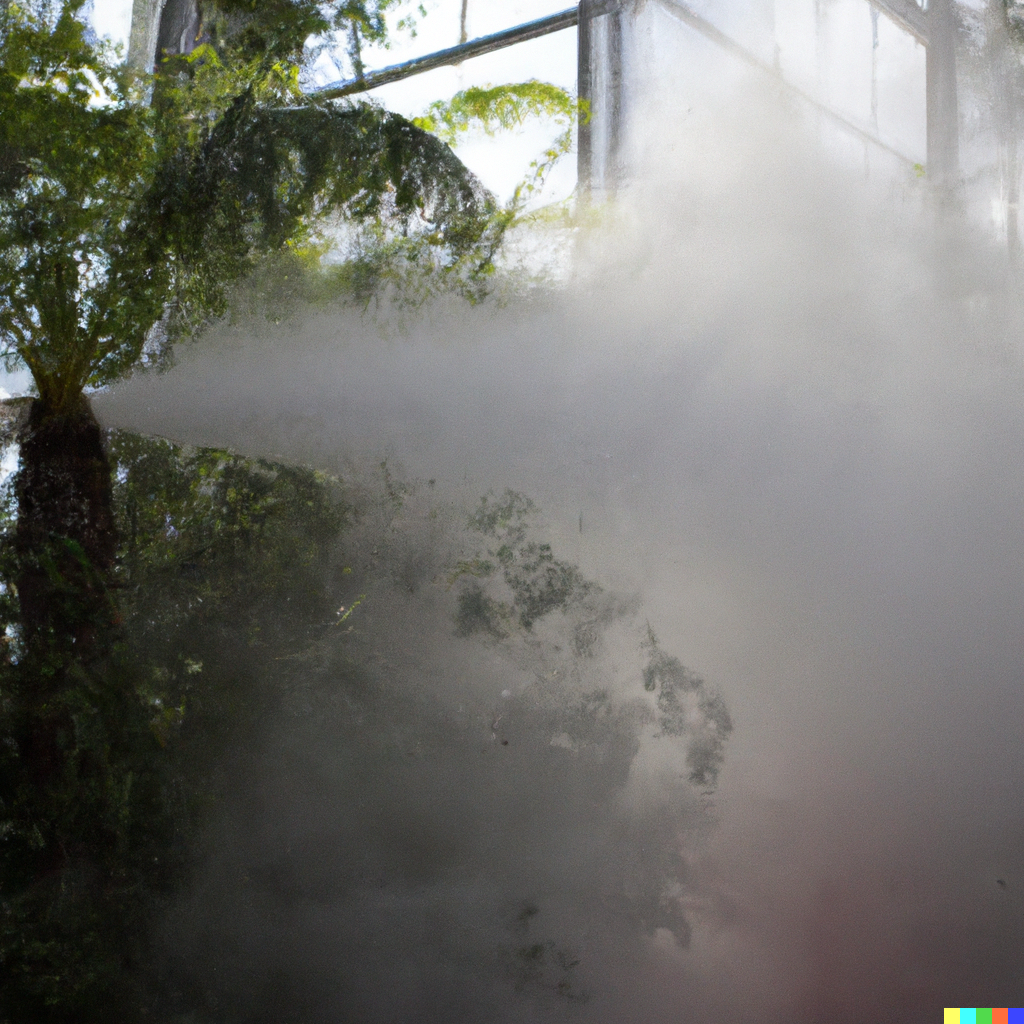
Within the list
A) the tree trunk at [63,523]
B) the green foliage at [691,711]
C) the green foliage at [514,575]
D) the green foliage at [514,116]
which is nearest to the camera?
the green foliage at [691,711]

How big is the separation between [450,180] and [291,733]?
5.35 feet

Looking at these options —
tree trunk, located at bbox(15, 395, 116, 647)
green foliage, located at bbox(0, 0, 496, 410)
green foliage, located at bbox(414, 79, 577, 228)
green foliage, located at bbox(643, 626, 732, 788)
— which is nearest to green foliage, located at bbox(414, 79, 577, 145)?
green foliage, located at bbox(414, 79, 577, 228)

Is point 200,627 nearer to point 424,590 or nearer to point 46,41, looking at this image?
point 424,590

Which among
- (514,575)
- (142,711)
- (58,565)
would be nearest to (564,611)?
(514,575)

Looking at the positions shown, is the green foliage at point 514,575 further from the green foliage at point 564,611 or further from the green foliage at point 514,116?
the green foliage at point 514,116

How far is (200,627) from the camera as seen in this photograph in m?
2.66

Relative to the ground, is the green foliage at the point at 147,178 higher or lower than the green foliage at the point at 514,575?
higher

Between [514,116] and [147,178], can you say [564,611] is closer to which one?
[514,116]

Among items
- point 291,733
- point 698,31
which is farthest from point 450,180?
point 291,733

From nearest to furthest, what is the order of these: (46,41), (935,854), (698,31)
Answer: (935,854), (698,31), (46,41)

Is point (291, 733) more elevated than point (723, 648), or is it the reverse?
point (723, 648)

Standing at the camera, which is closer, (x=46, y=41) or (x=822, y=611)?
(x=822, y=611)

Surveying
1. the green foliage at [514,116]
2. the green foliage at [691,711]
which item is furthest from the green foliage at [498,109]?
the green foliage at [691,711]

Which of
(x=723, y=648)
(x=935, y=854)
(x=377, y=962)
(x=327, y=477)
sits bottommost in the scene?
(x=377, y=962)
